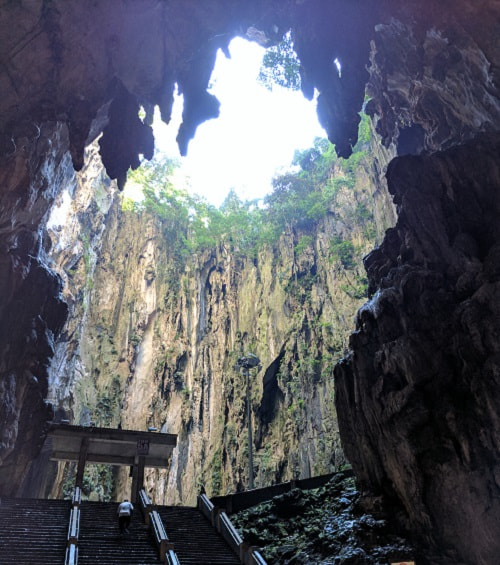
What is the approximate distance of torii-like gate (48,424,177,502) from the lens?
600 inches

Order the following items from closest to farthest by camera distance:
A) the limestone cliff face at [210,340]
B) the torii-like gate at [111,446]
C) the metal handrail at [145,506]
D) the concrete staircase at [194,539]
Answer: the concrete staircase at [194,539] → the metal handrail at [145,506] → the torii-like gate at [111,446] → the limestone cliff face at [210,340]

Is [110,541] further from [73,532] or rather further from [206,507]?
[206,507]

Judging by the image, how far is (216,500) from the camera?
1466 cm

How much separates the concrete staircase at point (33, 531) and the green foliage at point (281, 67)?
69.2ft

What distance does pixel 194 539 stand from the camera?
10.8 m

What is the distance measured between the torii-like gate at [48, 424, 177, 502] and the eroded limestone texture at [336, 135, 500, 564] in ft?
21.5

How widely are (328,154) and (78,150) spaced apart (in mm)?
20384

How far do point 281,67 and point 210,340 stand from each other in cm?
1607

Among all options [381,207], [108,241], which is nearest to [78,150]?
[381,207]

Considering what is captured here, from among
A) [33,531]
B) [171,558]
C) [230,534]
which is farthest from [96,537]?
[230,534]

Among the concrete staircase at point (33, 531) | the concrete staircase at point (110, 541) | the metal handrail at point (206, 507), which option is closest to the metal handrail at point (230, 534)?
the metal handrail at point (206, 507)

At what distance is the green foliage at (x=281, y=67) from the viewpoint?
76.6 feet

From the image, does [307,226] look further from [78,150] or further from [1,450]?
[1,450]

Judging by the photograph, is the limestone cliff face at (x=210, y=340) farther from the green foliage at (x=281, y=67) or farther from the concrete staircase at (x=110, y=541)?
the concrete staircase at (x=110, y=541)
